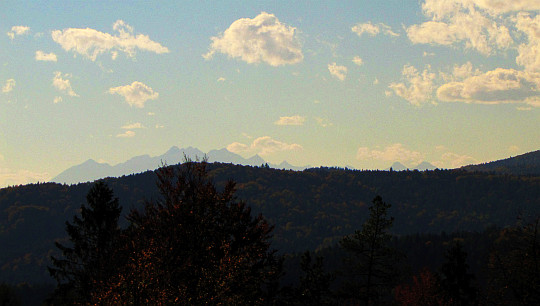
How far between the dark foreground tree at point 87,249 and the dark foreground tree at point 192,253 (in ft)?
19.6

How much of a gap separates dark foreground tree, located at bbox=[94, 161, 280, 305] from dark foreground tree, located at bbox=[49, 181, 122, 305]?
597 cm

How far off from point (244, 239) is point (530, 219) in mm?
15295

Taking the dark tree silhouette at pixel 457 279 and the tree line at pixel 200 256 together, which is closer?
the tree line at pixel 200 256

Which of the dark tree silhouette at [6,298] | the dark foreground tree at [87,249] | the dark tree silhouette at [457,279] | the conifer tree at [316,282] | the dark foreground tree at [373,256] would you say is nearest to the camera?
the dark foreground tree at [87,249]

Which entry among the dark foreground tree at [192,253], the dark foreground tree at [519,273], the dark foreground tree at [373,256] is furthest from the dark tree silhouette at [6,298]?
the dark foreground tree at [519,273]

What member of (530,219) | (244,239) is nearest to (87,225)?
(244,239)

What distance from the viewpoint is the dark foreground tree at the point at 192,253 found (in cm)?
2547

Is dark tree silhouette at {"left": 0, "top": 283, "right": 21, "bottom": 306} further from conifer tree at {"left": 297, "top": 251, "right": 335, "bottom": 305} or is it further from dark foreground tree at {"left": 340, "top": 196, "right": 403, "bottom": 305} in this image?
dark foreground tree at {"left": 340, "top": 196, "right": 403, "bottom": 305}

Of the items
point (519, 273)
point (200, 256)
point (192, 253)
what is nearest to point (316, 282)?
point (200, 256)

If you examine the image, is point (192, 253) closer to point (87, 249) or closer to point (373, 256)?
point (87, 249)

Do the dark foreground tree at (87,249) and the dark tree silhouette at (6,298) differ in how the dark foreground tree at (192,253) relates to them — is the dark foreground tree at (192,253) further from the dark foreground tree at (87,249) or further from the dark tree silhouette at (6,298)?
the dark tree silhouette at (6,298)

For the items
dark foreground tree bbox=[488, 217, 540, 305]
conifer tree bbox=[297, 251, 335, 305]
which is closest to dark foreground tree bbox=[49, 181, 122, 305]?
conifer tree bbox=[297, 251, 335, 305]

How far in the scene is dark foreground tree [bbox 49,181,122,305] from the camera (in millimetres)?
37456

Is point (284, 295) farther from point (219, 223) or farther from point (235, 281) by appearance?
point (235, 281)
